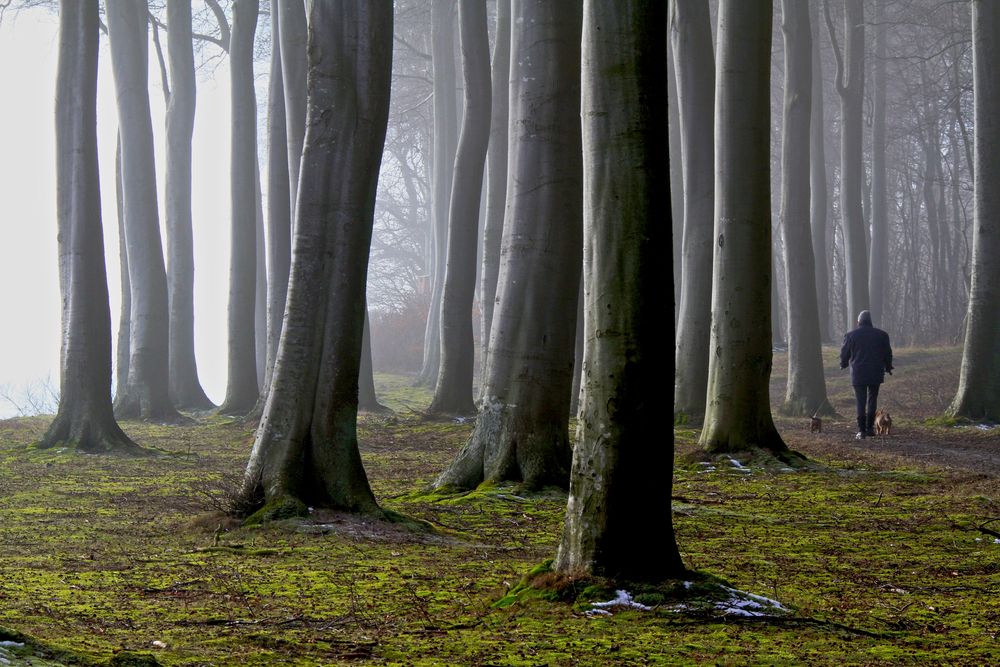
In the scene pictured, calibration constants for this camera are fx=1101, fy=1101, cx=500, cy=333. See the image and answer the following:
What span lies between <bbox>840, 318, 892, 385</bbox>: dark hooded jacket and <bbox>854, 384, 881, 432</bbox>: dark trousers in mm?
97

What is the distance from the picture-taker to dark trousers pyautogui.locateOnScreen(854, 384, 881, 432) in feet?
51.8

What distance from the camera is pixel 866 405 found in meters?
16.1

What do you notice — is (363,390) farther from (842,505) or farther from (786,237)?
(842,505)

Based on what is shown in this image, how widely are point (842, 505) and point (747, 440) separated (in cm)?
238

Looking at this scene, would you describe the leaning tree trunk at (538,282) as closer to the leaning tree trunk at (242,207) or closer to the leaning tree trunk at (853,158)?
the leaning tree trunk at (242,207)

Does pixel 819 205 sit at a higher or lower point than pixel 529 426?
higher

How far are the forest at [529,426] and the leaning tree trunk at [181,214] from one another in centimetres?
149

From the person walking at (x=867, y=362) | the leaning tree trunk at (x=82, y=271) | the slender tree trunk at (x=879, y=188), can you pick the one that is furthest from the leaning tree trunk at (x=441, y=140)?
the leaning tree trunk at (x=82, y=271)

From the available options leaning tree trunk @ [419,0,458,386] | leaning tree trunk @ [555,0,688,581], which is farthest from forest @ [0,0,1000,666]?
leaning tree trunk @ [419,0,458,386]

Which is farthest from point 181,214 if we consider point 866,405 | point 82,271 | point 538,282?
point 538,282

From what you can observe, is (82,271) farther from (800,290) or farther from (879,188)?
(879,188)

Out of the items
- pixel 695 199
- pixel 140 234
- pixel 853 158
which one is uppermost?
pixel 853 158

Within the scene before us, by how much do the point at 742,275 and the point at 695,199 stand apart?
11.7 ft

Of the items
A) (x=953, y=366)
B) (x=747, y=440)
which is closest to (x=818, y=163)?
(x=953, y=366)
